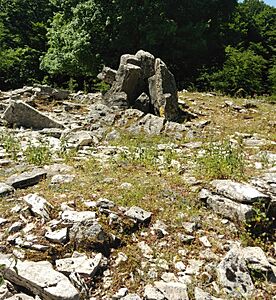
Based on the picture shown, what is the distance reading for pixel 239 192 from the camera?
4.68 meters

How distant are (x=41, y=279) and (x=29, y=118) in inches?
273

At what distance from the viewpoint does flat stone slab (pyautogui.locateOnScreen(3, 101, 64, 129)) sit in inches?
377

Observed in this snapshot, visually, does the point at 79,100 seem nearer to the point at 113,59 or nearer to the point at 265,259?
the point at 113,59

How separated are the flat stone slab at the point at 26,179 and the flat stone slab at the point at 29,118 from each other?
4.04 m

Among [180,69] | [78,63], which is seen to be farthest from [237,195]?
[180,69]

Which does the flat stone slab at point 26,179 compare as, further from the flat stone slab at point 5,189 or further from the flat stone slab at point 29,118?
the flat stone slab at point 29,118

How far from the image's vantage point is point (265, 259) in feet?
12.6

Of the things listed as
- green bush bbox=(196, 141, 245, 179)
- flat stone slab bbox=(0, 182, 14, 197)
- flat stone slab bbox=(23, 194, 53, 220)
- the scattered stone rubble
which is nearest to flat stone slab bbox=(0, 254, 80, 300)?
the scattered stone rubble

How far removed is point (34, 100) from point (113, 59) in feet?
26.5

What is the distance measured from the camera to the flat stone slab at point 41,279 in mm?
3129

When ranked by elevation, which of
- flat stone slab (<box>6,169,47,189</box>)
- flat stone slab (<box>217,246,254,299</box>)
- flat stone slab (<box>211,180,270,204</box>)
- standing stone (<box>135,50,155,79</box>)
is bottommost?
flat stone slab (<box>217,246,254,299</box>)

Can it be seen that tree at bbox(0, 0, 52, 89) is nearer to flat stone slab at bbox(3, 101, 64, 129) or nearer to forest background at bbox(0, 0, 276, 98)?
forest background at bbox(0, 0, 276, 98)

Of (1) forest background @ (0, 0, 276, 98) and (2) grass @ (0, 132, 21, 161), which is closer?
(2) grass @ (0, 132, 21, 161)

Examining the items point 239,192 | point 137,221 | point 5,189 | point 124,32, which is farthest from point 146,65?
point 124,32
